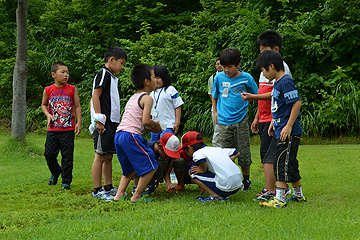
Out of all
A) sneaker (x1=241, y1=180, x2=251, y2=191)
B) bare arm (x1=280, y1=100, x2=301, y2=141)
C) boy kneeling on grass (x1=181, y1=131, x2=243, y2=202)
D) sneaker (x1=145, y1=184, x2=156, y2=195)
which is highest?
bare arm (x1=280, y1=100, x2=301, y2=141)

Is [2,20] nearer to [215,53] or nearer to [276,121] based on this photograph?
[215,53]

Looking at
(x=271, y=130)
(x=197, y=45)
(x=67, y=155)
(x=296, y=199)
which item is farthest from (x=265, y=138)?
(x=197, y=45)

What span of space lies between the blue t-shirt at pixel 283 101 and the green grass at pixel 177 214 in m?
0.86

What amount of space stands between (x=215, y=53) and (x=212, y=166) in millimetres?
8759

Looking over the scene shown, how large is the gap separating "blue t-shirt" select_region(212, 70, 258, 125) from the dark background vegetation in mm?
5699

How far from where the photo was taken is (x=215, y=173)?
4.69m

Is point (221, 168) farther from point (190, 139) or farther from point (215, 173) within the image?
point (190, 139)

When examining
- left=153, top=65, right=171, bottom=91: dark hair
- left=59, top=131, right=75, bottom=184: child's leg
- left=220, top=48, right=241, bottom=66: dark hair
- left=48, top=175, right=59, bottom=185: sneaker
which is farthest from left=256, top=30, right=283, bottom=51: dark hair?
left=48, top=175, right=59, bottom=185: sneaker

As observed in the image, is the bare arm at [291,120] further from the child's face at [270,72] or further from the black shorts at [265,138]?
the black shorts at [265,138]

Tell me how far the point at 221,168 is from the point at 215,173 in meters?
0.10

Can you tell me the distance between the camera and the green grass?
333cm

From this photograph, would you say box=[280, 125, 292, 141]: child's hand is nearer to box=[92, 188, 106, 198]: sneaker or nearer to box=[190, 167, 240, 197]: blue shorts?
box=[190, 167, 240, 197]: blue shorts

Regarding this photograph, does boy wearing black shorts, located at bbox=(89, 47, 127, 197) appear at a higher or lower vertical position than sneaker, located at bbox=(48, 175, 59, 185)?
higher

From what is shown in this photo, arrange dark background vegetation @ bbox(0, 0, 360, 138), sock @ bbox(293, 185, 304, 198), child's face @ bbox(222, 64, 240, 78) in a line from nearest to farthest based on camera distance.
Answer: sock @ bbox(293, 185, 304, 198) → child's face @ bbox(222, 64, 240, 78) → dark background vegetation @ bbox(0, 0, 360, 138)
